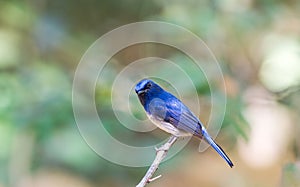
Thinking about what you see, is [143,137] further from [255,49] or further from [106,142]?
[255,49]

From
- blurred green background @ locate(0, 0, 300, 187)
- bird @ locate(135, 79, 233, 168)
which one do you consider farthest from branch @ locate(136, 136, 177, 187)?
blurred green background @ locate(0, 0, 300, 187)

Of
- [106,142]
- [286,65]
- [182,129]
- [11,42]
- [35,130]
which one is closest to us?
[182,129]

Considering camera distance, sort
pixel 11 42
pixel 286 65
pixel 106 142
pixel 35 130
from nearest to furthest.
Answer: pixel 286 65 → pixel 35 130 → pixel 106 142 → pixel 11 42

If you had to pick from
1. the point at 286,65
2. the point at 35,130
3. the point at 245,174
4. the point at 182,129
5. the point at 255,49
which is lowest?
the point at 182,129

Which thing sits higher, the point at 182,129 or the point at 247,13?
the point at 247,13

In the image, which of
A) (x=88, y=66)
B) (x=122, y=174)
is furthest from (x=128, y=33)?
(x=122, y=174)

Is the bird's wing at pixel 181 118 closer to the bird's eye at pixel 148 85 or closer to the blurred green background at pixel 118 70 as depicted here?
the bird's eye at pixel 148 85
